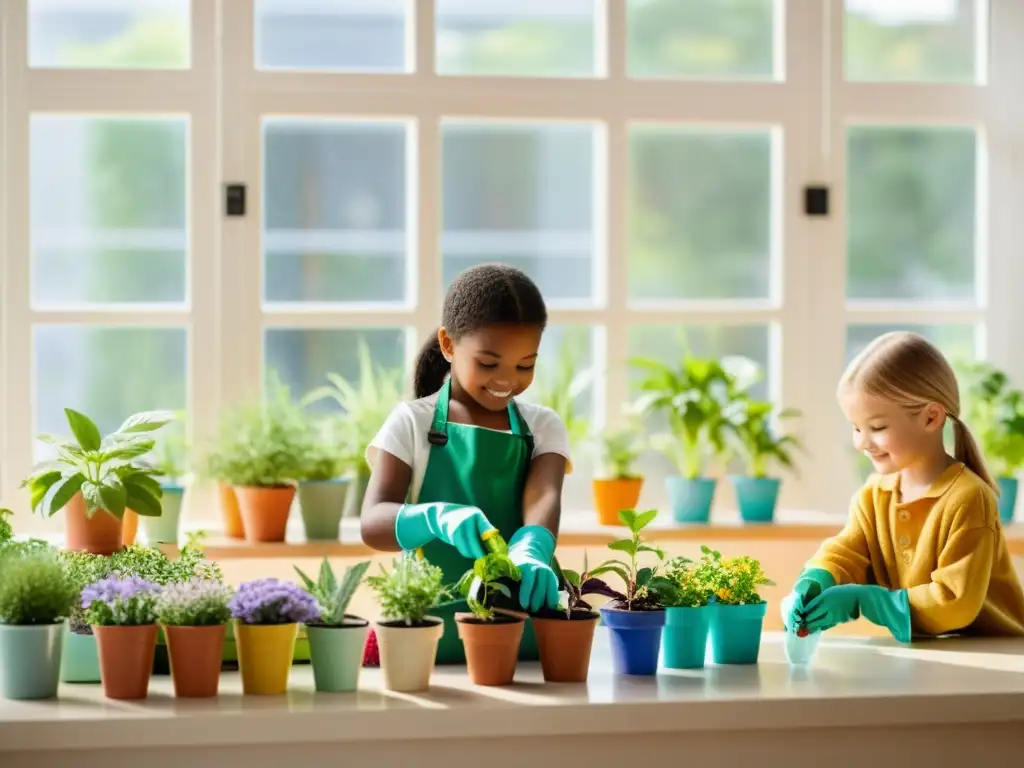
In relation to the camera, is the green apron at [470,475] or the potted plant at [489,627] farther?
the green apron at [470,475]

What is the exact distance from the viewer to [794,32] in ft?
10.8

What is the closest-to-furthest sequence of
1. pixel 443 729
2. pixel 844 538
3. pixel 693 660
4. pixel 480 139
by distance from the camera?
pixel 443 729 → pixel 693 660 → pixel 844 538 → pixel 480 139

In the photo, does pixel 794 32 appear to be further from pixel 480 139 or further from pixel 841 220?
pixel 480 139

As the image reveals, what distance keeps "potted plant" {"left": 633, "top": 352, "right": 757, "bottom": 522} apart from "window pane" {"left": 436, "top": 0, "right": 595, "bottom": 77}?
30.8 inches

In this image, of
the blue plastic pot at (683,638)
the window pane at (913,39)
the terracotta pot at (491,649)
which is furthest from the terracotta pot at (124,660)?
the window pane at (913,39)

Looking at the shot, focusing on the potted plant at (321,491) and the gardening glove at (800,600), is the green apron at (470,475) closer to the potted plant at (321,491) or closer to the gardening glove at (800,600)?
the gardening glove at (800,600)

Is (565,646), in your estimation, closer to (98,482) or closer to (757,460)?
(98,482)

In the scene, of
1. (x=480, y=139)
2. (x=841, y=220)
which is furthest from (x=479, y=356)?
(x=841, y=220)

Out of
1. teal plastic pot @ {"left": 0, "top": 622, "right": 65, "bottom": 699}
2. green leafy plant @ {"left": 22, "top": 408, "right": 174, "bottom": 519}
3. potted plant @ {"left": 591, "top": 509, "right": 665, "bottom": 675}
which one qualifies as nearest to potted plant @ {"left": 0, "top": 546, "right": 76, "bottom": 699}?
teal plastic pot @ {"left": 0, "top": 622, "right": 65, "bottom": 699}

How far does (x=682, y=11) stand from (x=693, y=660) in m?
2.10

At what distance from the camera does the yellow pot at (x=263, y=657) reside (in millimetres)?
1463

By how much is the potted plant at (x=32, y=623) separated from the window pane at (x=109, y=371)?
1.69m

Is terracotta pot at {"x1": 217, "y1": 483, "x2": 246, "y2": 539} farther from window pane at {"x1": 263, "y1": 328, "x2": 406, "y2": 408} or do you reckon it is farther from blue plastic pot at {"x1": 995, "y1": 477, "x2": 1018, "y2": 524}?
blue plastic pot at {"x1": 995, "y1": 477, "x2": 1018, "y2": 524}

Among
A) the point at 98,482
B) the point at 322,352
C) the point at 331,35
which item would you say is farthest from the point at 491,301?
the point at 331,35
